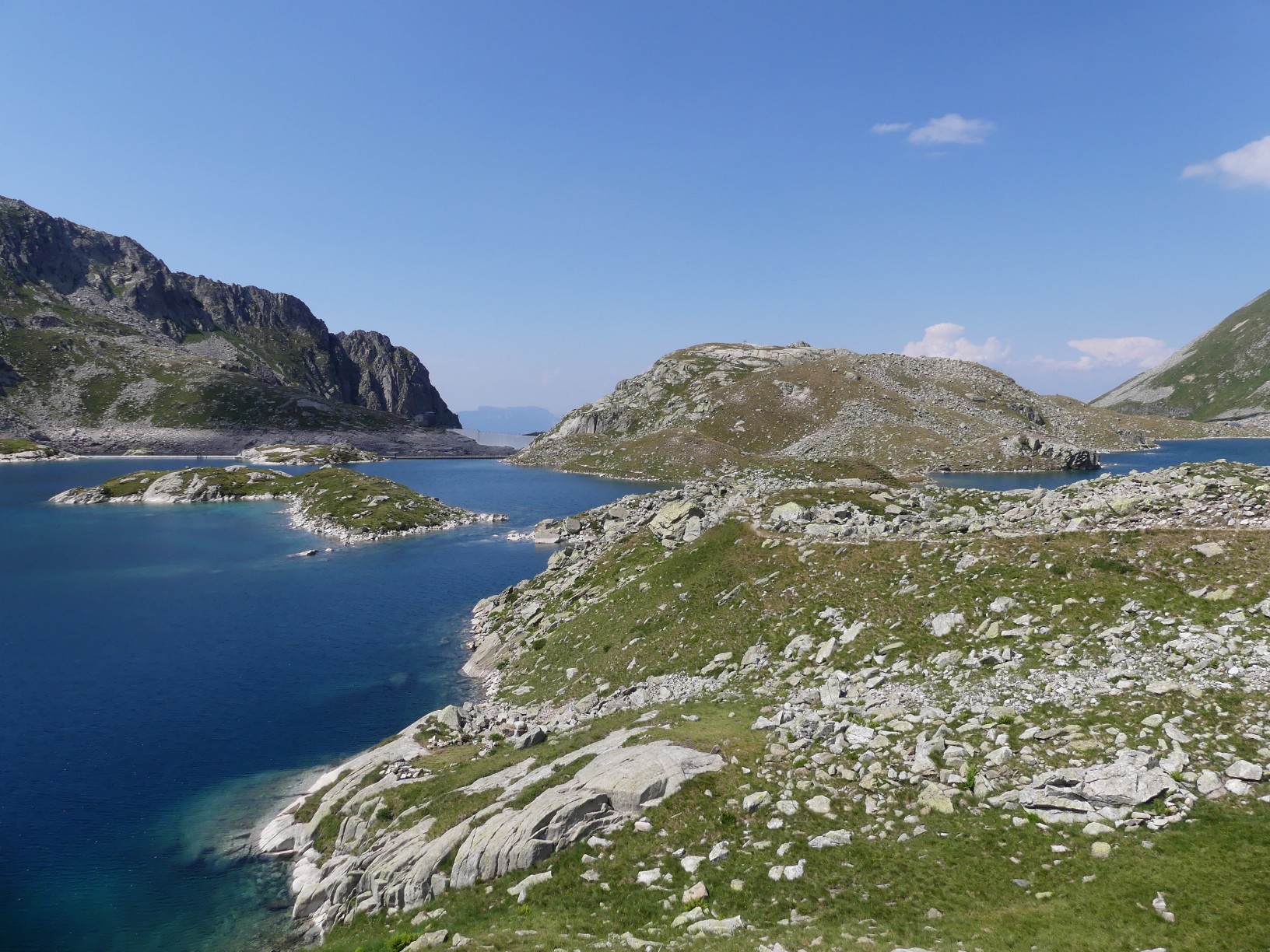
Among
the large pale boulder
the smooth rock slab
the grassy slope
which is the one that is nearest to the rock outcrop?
the smooth rock slab

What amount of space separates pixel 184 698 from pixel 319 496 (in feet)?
338

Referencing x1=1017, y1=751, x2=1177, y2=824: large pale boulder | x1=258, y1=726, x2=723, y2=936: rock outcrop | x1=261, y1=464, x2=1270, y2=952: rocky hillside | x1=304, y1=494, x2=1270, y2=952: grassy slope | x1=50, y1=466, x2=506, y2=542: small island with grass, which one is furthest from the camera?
x1=50, y1=466, x2=506, y2=542: small island with grass

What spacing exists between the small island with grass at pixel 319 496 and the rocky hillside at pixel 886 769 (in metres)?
89.7

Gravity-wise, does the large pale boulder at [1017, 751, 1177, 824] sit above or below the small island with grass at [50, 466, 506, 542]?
below

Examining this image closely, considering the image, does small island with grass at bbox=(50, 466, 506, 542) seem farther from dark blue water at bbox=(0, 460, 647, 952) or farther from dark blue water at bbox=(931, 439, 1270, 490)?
dark blue water at bbox=(931, 439, 1270, 490)

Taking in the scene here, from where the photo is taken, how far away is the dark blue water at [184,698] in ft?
100

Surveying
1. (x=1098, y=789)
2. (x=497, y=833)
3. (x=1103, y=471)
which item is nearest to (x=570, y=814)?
(x=497, y=833)

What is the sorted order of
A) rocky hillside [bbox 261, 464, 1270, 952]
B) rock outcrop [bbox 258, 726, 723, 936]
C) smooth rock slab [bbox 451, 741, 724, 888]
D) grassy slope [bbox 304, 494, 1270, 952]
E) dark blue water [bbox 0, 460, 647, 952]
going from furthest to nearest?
dark blue water [bbox 0, 460, 647, 952], rock outcrop [bbox 258, 726, 723, 936], smooth rock slab [bbox 451, 741, 724, 888], rocky hillside [bbox 261, 464, 1270, 952], grassy slope [bbox 304, 494, 1270, 952]

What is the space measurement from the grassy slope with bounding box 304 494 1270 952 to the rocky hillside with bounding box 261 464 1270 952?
100 millimetres

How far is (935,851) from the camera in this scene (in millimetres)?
19172

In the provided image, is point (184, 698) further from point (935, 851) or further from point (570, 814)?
point (935, 851)

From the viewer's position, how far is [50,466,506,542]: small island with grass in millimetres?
125500

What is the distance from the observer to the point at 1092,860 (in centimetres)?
1731

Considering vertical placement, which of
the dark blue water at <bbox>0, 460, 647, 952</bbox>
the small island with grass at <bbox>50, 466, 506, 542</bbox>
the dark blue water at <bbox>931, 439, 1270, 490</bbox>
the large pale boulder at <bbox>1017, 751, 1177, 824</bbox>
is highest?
the small island with grass at <bbox>50, 466, 506, 542</bbox>
